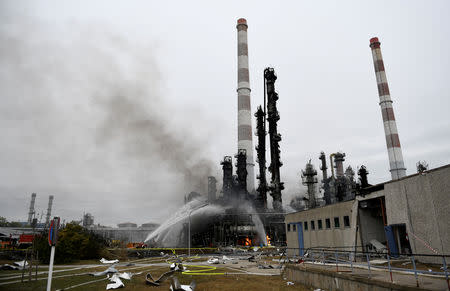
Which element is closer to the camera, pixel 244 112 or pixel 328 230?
pixel 328 230

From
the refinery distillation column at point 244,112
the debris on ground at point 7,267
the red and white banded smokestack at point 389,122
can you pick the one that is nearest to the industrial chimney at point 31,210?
the refinery distillation column at point 244,112

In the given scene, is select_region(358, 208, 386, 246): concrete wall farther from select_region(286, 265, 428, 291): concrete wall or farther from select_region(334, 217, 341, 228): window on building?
select_region(286, 265, 428, 291): concrete wall

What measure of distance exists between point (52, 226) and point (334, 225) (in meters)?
21.4

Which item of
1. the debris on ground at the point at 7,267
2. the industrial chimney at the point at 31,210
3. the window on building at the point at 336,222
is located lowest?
the debris on ground at the point at 7,267

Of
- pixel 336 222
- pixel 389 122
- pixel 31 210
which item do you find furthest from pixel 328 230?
pixel 31 210

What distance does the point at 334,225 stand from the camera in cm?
2484

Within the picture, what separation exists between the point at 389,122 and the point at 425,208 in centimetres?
4896

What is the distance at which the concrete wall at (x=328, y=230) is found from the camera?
22.9 m

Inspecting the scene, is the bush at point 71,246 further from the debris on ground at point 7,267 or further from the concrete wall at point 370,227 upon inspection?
the concrete wall at point 370,227

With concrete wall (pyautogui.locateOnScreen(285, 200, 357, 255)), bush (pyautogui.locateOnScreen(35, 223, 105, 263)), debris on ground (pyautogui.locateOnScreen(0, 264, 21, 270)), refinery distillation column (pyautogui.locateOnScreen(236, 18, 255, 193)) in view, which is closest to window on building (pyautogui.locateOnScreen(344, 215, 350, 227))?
concrete wall (pyautogui.locateOnScreen(285, 200, 357, 255))

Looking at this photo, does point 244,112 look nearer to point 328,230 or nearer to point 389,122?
point 389,122

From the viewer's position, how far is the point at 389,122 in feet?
192

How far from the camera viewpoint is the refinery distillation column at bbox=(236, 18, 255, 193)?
6919cm

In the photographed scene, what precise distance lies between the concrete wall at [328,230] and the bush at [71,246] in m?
22.4
